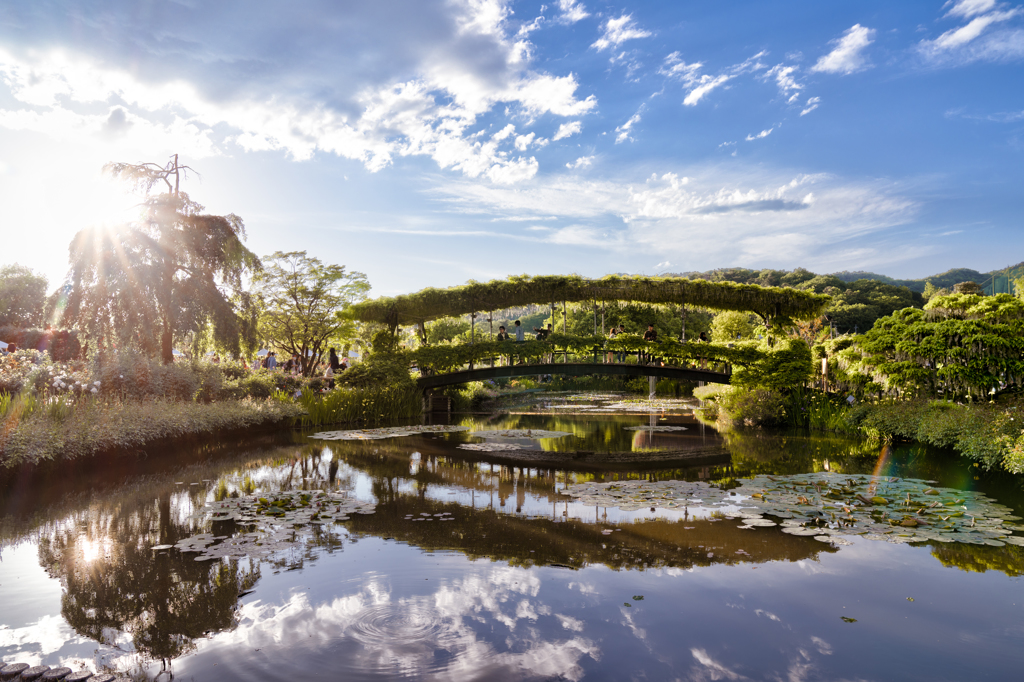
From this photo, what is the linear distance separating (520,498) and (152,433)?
7.46 m

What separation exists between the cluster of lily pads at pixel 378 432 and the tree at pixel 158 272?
4.72 meters

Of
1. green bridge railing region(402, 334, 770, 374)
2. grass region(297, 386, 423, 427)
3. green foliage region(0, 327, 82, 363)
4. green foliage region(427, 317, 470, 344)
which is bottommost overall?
grass region(297, 386, 423, 427)

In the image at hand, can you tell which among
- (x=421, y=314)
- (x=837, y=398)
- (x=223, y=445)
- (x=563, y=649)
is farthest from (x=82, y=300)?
(x=837, y=398)

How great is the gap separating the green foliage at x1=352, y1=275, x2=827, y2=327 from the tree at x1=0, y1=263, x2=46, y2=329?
31968 millimetres

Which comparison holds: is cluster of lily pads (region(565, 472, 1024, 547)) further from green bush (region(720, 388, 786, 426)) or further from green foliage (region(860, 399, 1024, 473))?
green bush (region(720, 388, 786, 426))

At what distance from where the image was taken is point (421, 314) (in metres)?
21.6

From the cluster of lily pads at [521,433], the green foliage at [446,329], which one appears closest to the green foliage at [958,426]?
the cluster of lily pads at [521,433]

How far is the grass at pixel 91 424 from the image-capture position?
784 cm

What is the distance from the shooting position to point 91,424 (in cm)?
909

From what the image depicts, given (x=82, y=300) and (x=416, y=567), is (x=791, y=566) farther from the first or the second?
(x=82, y=300)

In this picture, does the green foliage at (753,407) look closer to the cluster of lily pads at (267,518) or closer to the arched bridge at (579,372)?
the arched bridge at (579,372)

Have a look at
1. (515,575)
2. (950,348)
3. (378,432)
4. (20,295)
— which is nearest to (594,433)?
(378,432)

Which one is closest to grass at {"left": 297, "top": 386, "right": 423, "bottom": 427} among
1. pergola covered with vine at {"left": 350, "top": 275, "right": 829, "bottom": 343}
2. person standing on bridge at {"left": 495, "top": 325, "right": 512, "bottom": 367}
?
person standing on bridge at {"left": 495, "top": 325, "right": 512, "bottom": 367}

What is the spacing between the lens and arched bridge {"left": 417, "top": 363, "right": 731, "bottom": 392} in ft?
60.1
